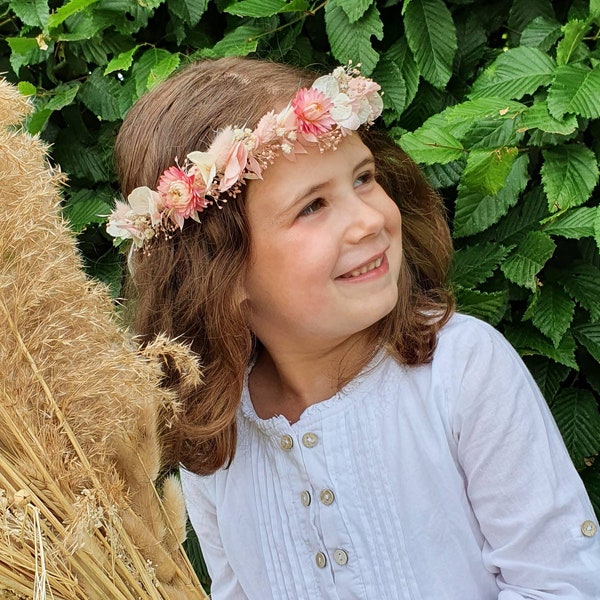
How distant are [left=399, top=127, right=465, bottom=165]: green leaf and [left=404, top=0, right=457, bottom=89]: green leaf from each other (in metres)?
0.13

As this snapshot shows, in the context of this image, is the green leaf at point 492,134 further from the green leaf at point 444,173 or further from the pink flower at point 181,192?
the pink flower at point 181,192

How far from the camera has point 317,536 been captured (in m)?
1.40

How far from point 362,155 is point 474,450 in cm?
48

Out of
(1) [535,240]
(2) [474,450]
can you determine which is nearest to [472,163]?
(1) [535,240]

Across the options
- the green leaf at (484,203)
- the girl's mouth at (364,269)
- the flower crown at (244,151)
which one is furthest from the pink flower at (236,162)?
the green leaf at (484,203)

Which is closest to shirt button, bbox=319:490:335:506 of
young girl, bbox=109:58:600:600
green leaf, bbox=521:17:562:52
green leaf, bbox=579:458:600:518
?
young girl, bbox=109:58:600:600

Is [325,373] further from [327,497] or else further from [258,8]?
[258,8]

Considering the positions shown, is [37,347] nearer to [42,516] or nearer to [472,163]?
[42,516]

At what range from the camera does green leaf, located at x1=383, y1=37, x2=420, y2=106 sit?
1.73 metres

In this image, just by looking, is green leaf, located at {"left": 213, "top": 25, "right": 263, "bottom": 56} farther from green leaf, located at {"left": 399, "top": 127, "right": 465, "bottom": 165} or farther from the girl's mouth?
the girl's mouth

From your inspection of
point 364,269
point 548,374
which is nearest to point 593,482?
point 548,374

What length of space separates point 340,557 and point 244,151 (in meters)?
0.65

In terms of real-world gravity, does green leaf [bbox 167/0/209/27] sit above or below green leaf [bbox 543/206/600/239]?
above

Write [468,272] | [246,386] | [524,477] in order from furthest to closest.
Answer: [468,272] < [246,386] < [524,477]
